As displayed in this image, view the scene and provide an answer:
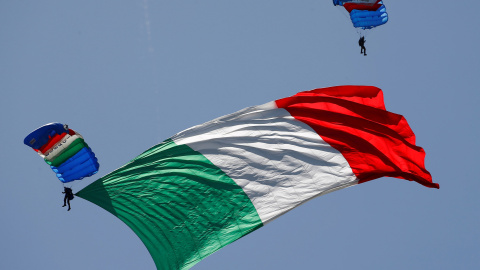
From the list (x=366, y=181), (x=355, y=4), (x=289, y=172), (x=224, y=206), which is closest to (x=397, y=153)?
(x=366, y=181)

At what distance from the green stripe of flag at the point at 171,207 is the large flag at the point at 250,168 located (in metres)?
0.02

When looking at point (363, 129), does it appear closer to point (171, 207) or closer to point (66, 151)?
point (171, 207)

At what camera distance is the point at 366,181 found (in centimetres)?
2516

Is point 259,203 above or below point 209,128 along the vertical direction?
below

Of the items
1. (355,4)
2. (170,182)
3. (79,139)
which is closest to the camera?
(170,182)

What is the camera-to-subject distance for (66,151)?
83.3 ft

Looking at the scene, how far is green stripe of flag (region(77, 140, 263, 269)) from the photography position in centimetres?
2345

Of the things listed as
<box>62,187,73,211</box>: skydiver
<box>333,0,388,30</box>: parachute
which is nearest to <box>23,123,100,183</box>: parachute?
<box>62,187,73,211</box>: skydiver

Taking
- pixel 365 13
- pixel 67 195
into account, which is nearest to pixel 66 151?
pixel 67 195

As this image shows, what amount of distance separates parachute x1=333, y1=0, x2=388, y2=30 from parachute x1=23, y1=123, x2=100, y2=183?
1065cm

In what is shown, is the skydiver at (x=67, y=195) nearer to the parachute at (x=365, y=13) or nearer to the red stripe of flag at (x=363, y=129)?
the red stripe of flag at (x=363, y=129)

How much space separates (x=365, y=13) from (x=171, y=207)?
1157 centimetres

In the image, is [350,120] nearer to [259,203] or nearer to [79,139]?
[259,203]

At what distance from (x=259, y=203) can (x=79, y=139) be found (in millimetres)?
4995
